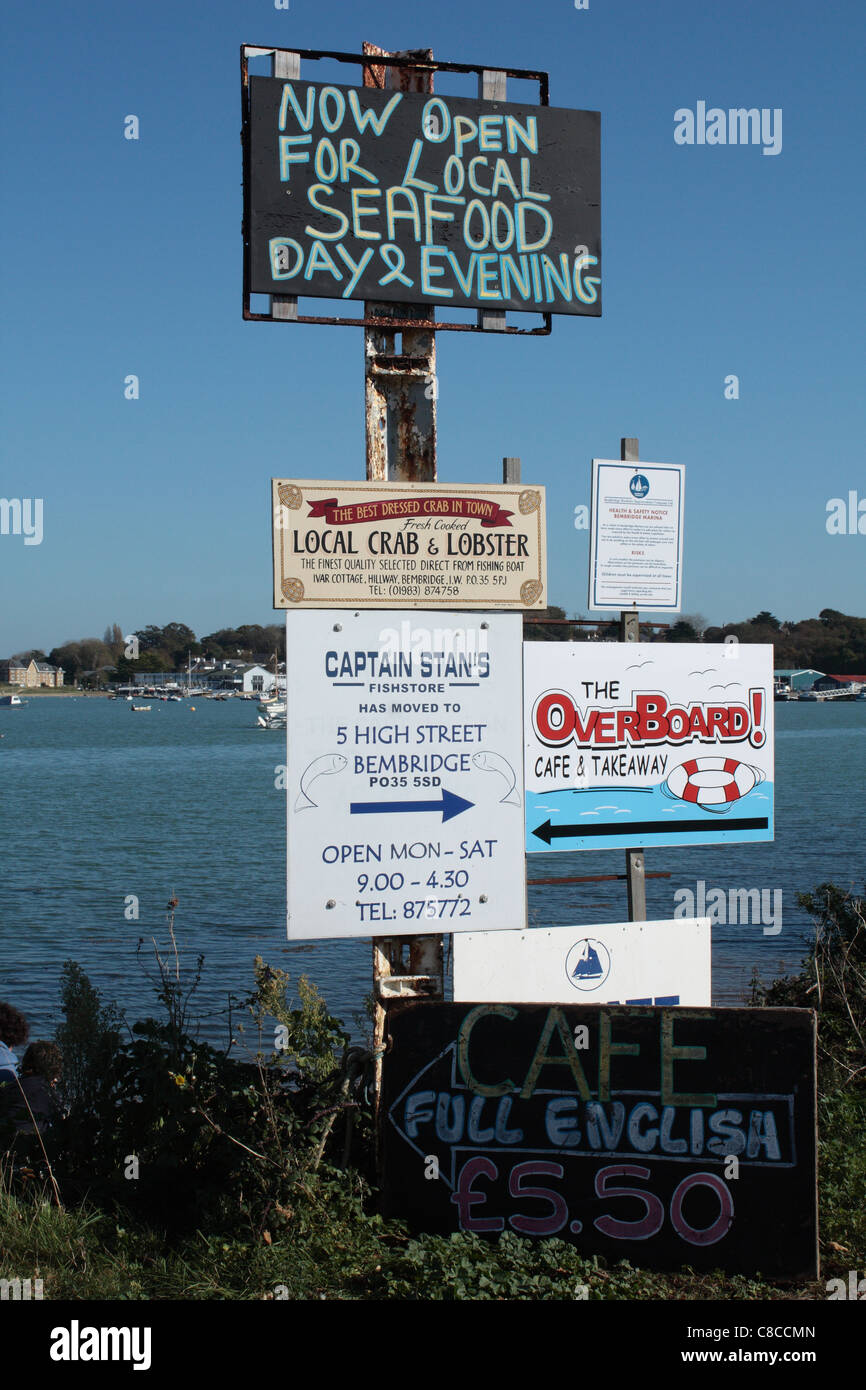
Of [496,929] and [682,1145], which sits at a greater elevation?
[496,929]

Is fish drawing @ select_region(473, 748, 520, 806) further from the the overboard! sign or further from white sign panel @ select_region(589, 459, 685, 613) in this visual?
white sign panel @ select_region(589, 459, 685, 613)

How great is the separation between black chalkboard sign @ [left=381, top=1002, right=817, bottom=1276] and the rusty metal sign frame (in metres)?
3.50

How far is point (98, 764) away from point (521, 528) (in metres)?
84.6

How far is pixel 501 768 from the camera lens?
6047 millimetres

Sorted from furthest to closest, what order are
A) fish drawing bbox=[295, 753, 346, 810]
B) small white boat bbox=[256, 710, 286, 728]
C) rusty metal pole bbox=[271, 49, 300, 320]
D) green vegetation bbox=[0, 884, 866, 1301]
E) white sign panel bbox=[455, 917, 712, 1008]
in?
small white boat bbox=[256, 710, 286, 728] < white sign panel bbox=[455, 917, 712, 1008] < rusty metal pole bbox=[271, 49, 300, 320] < fish drawing bbox=[295, 753, 346, 810] < green vegetation bbox=[0, 884, 866, 1301]

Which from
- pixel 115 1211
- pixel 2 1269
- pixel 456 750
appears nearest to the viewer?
pixel 2 1269

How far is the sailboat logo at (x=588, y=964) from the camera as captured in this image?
6.50 metres

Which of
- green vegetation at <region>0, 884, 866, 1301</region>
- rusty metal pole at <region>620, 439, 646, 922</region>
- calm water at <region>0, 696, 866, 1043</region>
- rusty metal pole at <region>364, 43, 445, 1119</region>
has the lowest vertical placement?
calm water at <region>0, 696, 866, 1043</region>

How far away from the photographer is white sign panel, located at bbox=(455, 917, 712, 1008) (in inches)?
247

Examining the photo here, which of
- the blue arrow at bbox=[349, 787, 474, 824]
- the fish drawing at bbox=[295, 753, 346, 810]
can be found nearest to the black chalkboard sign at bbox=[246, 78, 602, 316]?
the fish drawing at bbox=[295, 753, 346, 810]

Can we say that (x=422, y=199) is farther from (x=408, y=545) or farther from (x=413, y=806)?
(x=413, y=806)
